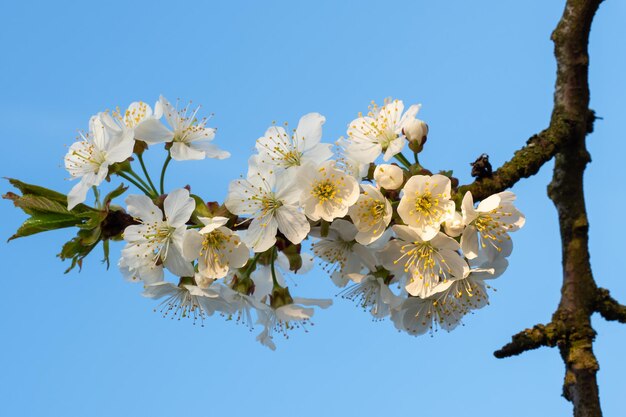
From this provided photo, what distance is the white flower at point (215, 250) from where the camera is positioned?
3625 mm

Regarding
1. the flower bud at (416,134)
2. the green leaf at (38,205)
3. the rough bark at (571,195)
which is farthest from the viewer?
the rough bark at (571,195)

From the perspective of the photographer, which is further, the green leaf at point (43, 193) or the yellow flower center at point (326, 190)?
the green leaf at point (43, 193)

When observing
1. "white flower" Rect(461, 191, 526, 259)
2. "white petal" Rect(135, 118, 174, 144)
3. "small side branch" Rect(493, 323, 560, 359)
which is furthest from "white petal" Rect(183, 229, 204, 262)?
"small side branch" Rect(493, 323, 560, 359)

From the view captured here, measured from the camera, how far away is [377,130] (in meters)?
4.05

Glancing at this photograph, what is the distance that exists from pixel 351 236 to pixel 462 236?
51 centimetres

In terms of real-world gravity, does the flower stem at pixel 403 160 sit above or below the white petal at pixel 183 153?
above

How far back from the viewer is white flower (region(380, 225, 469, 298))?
145 inches

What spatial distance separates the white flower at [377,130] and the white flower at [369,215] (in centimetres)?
29

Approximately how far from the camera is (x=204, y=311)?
3.99 meters

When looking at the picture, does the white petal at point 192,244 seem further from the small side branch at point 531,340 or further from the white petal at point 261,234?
the small side branch at point 531,340

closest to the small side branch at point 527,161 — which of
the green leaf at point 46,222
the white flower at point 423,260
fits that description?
the white flower at point 423,260

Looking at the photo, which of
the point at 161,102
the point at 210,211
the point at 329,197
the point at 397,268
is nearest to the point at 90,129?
the point at 161,102

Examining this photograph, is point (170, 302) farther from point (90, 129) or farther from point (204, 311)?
point (90, 129)

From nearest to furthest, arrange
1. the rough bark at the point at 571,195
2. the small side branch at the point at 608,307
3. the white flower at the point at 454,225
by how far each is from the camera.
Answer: the white flower at the point at 454,225
the rough bark at the point at 571,195
the small side branch at the point at 608,307
